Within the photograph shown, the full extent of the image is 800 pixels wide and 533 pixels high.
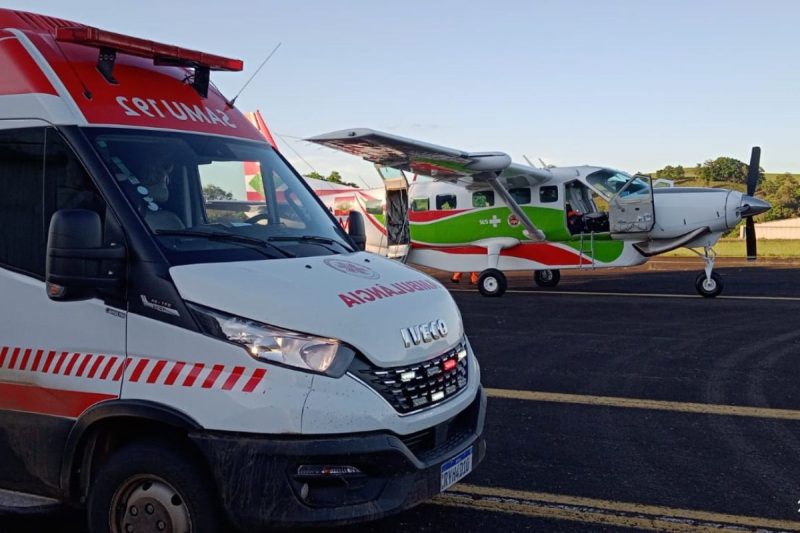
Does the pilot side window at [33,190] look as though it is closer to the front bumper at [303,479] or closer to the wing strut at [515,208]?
the front bumper at [303,479]

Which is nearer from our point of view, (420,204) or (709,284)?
(709,284)

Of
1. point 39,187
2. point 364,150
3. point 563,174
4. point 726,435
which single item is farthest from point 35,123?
point 563,174

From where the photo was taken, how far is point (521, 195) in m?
18.4

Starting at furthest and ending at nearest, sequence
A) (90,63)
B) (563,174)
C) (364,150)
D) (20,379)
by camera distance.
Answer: (563,174), (364,150), (90,63), (20,379)

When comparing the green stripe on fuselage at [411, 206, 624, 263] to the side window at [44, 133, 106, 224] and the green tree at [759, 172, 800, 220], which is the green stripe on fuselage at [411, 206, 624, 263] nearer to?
the side window at [44, 133, 106, 224]

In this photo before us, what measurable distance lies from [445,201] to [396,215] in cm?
141

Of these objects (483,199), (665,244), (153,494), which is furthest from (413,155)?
(153,494)

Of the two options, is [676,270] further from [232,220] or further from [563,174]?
[232,220]

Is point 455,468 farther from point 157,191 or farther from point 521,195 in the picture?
point 521,195

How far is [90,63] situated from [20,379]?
1.81 metres

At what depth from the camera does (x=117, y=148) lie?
4.03m

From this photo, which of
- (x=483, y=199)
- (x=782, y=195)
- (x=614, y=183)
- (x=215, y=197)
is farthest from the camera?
(x=782, y=195)

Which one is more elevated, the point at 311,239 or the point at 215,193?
the point at 215,193

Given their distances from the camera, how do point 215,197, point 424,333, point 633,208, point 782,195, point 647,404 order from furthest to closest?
point 782,195 → point 633,208 → point 647,404 → point 215,197 → point 424,333
